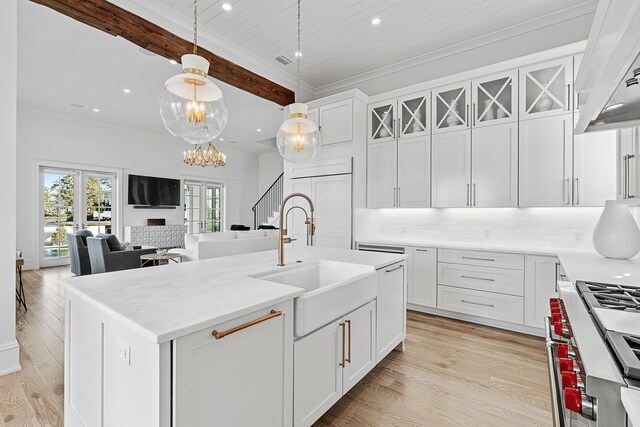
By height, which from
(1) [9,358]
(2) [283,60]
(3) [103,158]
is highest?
(2) [283,60]

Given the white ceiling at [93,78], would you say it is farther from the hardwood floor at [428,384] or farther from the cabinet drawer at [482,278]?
the cabinet drawer at [482,278]

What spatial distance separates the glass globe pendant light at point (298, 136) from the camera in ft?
8.27

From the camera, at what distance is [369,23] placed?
3527 millimetres

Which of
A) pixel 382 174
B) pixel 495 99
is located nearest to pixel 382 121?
pixel 382 174

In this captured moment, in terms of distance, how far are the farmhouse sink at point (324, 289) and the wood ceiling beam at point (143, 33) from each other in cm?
292

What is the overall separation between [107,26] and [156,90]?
2.57 meters

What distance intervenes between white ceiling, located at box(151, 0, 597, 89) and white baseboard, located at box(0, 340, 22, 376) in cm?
338

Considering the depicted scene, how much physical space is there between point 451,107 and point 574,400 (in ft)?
12.0

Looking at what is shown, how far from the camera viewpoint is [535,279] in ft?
10.1

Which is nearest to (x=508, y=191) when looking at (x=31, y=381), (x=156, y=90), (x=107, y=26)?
(x=107, y=26)

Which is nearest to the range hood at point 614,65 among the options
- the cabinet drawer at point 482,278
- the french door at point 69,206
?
the cabinet drawer at point 482,278

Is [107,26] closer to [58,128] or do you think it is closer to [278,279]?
[278,279]

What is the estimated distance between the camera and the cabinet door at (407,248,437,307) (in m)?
3.68

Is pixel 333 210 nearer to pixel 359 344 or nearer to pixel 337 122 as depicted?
pixel 337 122
